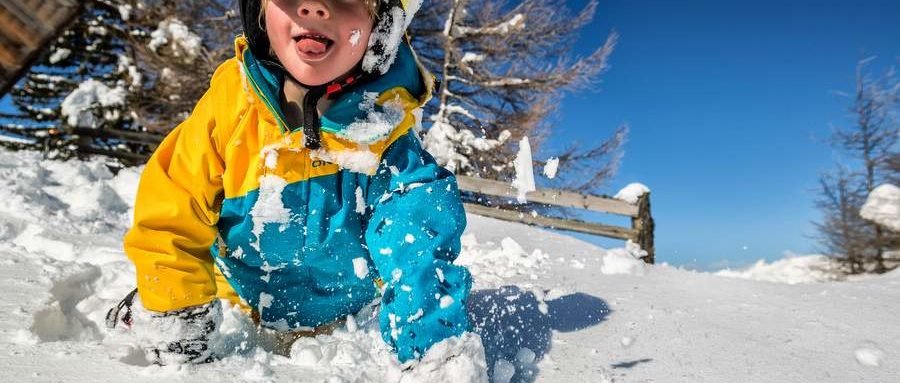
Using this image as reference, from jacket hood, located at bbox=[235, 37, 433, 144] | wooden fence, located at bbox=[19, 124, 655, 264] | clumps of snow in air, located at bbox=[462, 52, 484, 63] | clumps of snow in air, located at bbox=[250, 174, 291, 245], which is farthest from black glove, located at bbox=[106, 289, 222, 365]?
clumps of snow in air, located at bbox=[462, 52, 484, 63]

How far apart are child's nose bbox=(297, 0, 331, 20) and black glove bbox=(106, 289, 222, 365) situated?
903 millimetres

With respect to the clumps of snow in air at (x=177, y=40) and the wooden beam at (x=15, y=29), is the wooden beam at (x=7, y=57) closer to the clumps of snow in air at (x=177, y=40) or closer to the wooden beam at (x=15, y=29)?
the wooden beam at (x=15, y=29)

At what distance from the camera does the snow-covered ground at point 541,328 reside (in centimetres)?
148

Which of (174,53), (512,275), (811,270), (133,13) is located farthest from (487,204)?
(811,270)

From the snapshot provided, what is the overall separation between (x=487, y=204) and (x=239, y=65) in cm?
760

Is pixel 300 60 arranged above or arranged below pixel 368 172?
above

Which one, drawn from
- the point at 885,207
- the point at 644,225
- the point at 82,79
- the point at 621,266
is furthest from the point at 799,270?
the point at 82,79

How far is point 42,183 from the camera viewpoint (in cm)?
529

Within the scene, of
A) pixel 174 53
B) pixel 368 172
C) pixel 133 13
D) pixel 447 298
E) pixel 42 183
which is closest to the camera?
pixel 447 298

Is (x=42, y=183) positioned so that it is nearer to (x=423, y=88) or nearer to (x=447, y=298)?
(x=423, y=88)

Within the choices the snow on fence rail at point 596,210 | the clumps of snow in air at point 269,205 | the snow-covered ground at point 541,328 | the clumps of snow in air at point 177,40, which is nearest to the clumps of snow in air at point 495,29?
the snow on fence rail at point 596,210

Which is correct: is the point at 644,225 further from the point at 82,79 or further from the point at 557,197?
the point at 82,79

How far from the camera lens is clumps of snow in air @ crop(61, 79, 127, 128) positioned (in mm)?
10672

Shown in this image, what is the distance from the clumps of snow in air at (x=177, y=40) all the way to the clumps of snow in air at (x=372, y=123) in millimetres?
10952
